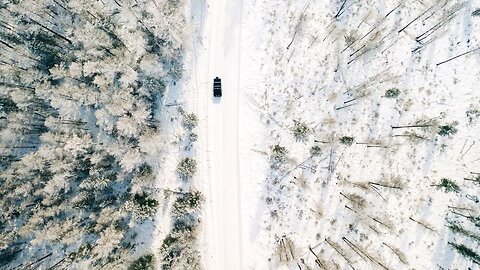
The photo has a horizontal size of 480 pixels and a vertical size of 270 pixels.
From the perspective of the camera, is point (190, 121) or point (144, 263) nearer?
point (144, 263)

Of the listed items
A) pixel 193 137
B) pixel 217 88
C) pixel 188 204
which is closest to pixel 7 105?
pixel 193 137

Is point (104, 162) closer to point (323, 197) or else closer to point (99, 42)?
point (99, 42)

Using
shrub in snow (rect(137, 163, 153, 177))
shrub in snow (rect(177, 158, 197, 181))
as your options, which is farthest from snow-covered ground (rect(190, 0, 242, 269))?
shrub in snow (rect(137, 163, 153, 177))

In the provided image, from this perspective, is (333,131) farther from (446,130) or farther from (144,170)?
(144,170)

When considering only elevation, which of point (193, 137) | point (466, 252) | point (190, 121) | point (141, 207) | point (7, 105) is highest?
point (7, 105)

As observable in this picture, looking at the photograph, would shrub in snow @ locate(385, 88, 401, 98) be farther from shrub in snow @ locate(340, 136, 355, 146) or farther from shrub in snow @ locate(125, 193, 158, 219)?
shrub in snow @ locate(125, 193, 158, 219)

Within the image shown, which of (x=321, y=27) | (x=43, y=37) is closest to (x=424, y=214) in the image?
(x=321, y=27)
